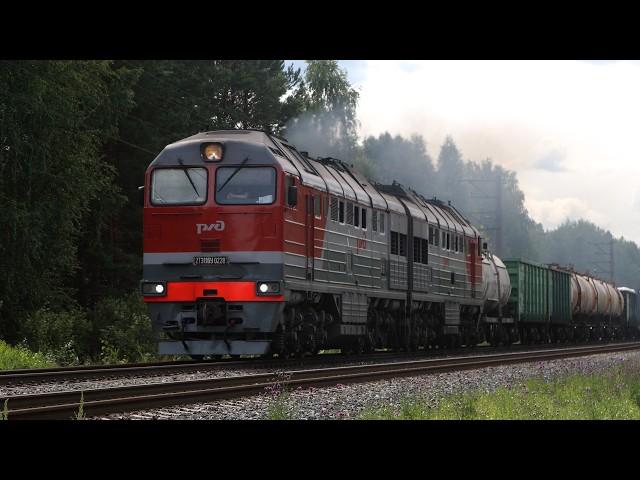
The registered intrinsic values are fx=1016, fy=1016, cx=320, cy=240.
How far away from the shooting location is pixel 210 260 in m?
18.5

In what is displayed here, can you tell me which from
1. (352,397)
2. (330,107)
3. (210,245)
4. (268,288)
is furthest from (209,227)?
(330,107)

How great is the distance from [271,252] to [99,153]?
20504mm

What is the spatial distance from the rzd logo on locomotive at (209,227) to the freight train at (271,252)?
0.7 inches

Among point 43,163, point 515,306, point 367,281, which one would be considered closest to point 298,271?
point 367,281

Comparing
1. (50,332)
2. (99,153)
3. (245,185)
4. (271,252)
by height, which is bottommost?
(50,332)

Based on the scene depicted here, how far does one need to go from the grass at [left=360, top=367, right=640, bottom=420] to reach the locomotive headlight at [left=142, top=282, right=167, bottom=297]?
675 centimetres

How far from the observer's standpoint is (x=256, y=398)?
12555 mm

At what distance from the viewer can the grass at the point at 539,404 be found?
11.0 metres

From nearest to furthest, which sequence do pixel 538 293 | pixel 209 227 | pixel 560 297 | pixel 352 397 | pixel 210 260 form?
pixel 352 397
pixel 210 260
pixel 209 227
pixel 538 293
pixel 560 297

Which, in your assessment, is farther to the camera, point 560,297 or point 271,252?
point 560,297

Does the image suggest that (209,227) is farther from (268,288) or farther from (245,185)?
(268,288)

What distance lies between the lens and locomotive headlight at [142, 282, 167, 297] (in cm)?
1864
